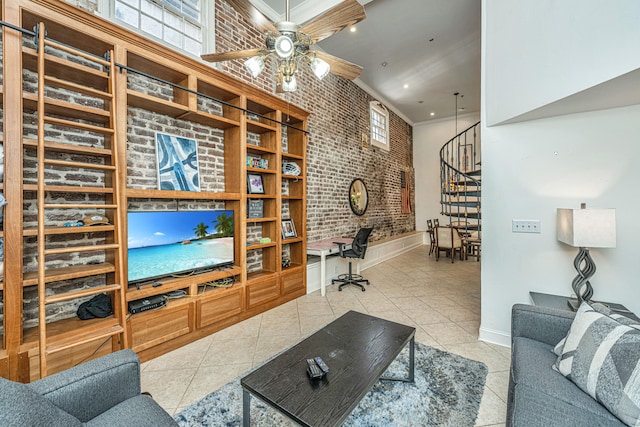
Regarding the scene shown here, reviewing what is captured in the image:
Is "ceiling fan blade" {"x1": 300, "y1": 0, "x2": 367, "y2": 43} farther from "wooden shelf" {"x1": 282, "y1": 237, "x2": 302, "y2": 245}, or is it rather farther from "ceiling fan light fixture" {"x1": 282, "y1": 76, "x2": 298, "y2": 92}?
"wooden shelf" {"x1": 282, "y1": 237, "x2": 302, "y2": 245}

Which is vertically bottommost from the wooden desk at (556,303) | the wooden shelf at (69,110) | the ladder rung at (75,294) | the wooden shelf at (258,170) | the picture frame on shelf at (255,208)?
the wooden desk at (556,303)

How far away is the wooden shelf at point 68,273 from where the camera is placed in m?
1.85

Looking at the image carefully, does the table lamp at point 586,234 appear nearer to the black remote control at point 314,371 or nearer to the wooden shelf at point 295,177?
the black remote control at point 314,371

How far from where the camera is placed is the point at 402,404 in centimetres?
183

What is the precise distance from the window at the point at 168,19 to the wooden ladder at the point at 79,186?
66 cm

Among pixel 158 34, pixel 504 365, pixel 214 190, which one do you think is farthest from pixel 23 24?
pixel 504 365

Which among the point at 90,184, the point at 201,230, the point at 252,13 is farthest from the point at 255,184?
the point at 252,13

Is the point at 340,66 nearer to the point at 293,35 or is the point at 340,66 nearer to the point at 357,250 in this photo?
the point at 293,35

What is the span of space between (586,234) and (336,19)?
2349mm

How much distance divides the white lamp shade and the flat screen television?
320 centimetres

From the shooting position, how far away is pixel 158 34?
2824mm

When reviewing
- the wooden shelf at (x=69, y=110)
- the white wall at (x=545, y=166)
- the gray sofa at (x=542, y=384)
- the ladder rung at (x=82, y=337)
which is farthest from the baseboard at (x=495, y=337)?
the wooden shelf at (x=69, y=110)

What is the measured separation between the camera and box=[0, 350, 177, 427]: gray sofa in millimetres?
1127

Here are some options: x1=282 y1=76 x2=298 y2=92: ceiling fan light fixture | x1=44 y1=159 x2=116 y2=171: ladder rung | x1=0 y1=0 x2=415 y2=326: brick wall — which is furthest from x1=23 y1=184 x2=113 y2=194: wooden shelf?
x1=282 y1=76 x2=298 y2=92: ceiling fan light fixture
